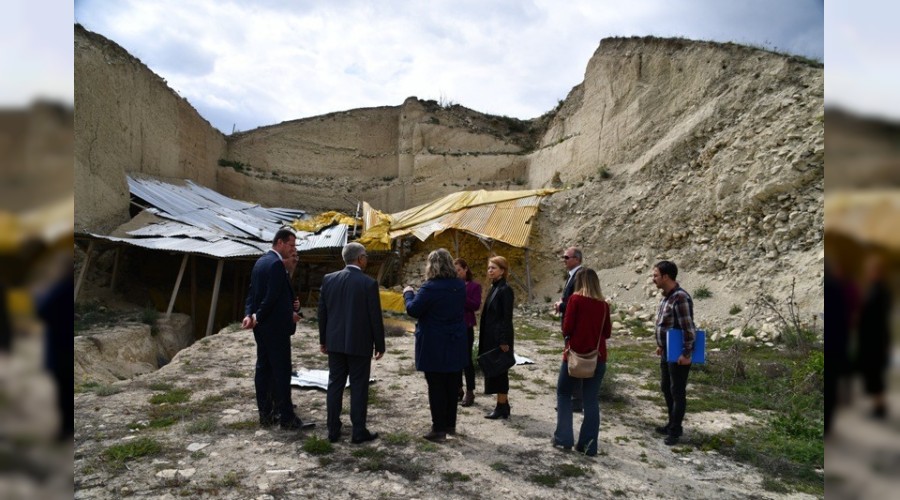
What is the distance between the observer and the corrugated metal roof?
1183cm

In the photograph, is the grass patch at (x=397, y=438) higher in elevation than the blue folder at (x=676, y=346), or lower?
lower

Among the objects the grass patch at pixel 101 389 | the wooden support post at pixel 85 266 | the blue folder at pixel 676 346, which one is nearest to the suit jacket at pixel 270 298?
the grass patch at pixel 101 389

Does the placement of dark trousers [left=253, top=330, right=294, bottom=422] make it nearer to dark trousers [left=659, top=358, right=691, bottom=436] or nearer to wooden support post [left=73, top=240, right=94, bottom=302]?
dark trousers [left=659, top=358, right=691, bottom=436]

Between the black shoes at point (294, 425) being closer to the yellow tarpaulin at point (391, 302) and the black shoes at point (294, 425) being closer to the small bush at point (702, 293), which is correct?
the yellow tarpaulin at point (391, 302)

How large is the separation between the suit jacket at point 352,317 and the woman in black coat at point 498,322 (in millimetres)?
1086

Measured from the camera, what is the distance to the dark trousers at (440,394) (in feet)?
13.5

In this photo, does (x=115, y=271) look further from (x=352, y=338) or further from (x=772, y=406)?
(x=772, y=406)

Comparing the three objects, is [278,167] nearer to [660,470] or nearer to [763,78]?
[763,78]

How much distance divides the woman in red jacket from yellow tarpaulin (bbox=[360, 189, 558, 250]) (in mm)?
11758

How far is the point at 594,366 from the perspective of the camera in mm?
3729

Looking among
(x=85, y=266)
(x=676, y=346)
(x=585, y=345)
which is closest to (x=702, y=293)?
(x=676, y=346)

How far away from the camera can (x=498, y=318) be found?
447 centimetres

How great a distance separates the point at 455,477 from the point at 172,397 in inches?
127

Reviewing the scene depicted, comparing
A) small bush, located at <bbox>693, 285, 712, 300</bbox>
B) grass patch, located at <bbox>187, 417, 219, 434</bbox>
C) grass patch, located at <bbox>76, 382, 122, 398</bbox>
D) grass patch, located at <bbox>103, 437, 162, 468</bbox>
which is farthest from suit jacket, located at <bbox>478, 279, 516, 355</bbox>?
small bush, located at <bbox>693, 285, 712, 300</bbox>
